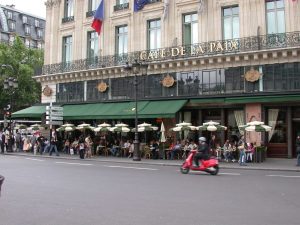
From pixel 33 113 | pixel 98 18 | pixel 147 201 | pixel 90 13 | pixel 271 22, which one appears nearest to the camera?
pixel 147 201

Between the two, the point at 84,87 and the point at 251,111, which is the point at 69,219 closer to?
the point at 251,111

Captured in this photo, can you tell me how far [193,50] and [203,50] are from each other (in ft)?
2.55

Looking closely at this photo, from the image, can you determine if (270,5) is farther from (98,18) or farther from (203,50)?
(98,18)

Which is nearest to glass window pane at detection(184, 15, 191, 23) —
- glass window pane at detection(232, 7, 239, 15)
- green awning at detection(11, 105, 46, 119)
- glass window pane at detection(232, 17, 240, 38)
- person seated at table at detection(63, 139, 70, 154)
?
glass window pane at detection(232, 7, 239, 15)

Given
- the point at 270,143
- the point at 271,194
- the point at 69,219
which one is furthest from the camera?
the point at 270,143

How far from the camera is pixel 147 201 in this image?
9.83 metres

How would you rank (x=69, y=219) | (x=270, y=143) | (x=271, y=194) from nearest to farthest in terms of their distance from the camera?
(x=69, y=219)
(x=271, y=194)
(x=270, y=143)

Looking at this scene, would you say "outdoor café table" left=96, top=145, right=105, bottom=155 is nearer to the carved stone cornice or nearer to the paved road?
the carved stone cornice

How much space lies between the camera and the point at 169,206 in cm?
915

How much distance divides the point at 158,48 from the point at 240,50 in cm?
654

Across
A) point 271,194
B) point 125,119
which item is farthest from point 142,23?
point 271,194

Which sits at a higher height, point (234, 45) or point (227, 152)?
point (234, 45)

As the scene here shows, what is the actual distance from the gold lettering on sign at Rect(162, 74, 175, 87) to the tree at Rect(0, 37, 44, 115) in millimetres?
28028

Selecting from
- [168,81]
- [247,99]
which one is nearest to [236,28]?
[247,99]
